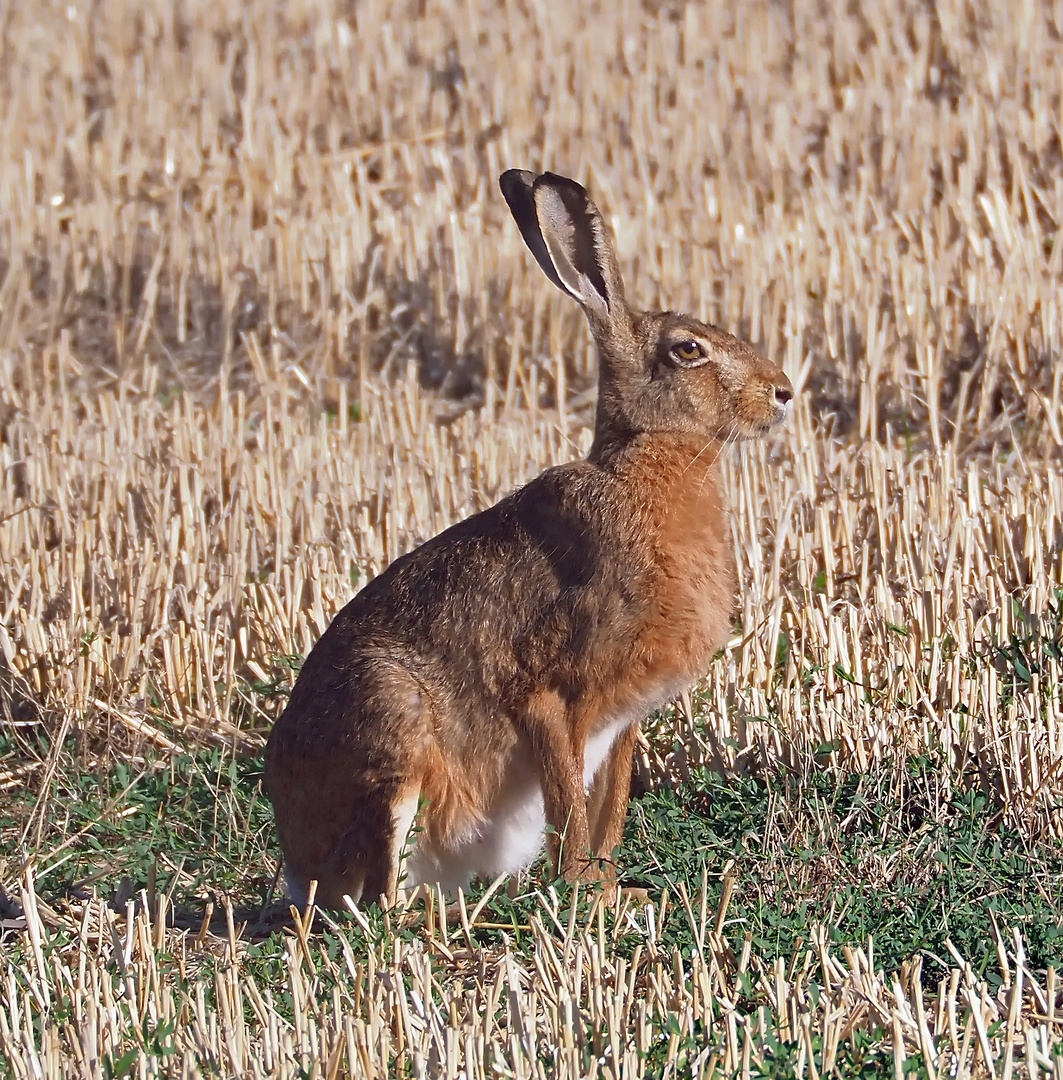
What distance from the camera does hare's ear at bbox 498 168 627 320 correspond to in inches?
176

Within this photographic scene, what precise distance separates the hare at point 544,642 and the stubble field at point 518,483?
0.22 m

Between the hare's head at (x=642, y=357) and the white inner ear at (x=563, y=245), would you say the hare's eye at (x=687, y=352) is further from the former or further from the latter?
the white inner ear at (x=563, y=245)

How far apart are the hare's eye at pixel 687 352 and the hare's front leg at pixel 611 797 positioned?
A: 102 cm

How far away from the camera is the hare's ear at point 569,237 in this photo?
176 inches

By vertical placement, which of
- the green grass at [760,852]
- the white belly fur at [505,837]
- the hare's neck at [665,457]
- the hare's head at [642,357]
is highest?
the hare's head at [642,357]

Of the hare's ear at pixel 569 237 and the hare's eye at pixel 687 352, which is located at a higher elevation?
the hare's ear at pixel 569 237

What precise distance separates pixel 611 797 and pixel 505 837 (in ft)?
1.07

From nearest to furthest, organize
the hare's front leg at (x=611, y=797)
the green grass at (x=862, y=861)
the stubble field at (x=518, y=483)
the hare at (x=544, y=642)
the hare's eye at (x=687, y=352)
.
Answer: the stubble field at (x=518, y=483), the green grass at (x=862, y=861), the hare at (x=544, y=642), the hare's front leg at (x=611, y=797), the hare's eye at (x=687, y=352)

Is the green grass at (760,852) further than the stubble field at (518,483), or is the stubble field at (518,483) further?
the green grass at (760,852)

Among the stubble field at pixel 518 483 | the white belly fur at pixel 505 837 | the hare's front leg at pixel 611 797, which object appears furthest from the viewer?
the hare's front leg at pixel 611 797

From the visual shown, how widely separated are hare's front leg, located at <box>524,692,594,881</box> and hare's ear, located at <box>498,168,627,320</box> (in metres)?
1.15

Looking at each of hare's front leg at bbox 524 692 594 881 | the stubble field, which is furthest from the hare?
the stubble field

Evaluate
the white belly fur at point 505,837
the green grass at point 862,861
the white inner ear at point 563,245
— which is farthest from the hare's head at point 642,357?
the green grass at point 862,861

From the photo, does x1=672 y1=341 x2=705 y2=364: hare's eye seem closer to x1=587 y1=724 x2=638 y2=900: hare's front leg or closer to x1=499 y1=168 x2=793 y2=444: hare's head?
x1=499 y1=168 x2=793 y2=444: hare's head
